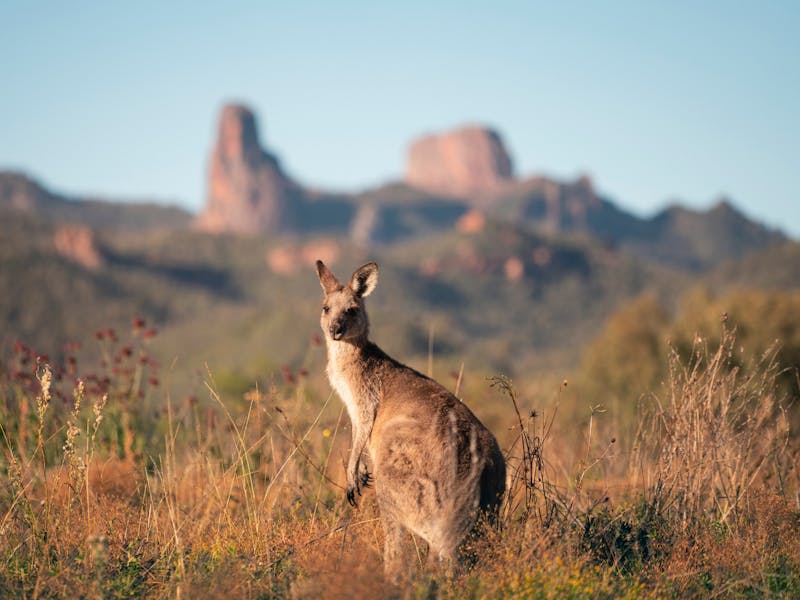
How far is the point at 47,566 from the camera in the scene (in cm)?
554

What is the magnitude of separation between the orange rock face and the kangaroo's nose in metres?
112

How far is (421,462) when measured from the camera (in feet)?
18.0

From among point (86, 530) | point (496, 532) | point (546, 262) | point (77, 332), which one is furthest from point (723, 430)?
point (546, 262)

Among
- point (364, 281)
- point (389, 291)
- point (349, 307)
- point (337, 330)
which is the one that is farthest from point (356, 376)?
point (389, 291)

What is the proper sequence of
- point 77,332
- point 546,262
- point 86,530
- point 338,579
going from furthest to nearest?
point 546,262
point 77,332
point 86,530
point 338,579

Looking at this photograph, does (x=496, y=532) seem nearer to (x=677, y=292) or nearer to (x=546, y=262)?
(x=677, y=292)

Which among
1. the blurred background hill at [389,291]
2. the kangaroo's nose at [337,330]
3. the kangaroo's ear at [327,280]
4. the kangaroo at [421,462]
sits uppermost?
the kangaroo's ear at [327,280]

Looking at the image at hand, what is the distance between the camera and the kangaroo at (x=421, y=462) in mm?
5320

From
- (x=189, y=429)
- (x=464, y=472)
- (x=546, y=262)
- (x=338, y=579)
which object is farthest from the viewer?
(x=546, y=262)

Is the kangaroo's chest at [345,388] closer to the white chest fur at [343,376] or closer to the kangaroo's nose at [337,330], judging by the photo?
the white chest fur at [343,376]

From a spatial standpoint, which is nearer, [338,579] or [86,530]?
[338,579]

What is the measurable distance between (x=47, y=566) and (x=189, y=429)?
4403mm

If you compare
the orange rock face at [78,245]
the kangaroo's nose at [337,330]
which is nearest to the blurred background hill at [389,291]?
the orange rock face at [78,245]

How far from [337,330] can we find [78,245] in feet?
392
